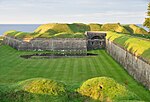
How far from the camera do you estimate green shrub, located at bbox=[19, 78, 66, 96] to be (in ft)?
61.9

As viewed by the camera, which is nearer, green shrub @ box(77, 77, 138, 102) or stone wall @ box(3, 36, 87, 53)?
green shrub @ box(77, 77, 138, 102)

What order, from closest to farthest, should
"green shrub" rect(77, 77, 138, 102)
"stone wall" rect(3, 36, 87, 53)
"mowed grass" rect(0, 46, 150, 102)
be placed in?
"green shrub" rect(77, 77, 138, 102)
"mowed grass" rect(0, 46, 150, 102)
"stone wall" rect(3, 36, 87, 53)

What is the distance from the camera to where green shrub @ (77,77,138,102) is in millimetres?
18489

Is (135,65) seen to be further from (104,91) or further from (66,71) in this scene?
(104,91)

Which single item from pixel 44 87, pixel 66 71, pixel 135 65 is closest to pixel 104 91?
pixel 44 87

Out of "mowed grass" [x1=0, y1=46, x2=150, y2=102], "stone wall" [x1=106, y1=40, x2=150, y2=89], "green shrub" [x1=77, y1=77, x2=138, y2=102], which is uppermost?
"green shrub" [x1=77, y1=77, x2=138, y2=102]

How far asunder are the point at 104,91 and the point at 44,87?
12.2ft

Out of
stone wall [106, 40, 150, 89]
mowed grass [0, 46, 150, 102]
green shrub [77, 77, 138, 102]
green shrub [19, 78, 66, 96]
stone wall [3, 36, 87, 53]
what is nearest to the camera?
green shrub [77, 77, 138, 102]

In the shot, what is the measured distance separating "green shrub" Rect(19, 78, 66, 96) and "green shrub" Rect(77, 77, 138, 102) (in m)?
1.34

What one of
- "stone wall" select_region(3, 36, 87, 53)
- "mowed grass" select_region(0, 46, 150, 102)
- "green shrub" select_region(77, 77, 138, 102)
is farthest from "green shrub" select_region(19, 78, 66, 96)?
"stone wall" select_region(3, 36, 87, 53)

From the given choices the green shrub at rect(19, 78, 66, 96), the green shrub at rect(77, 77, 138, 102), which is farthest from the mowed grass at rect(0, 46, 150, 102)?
the green shrub at rect(19, 78, 66, 96)

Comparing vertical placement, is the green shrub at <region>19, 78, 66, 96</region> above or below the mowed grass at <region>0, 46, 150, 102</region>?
above

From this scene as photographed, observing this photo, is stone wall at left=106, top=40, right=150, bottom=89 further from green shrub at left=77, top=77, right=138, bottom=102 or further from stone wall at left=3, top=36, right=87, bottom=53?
stone wall at left=3, top=36, right=87, bottom=53

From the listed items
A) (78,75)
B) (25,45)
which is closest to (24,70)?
(78,75)
